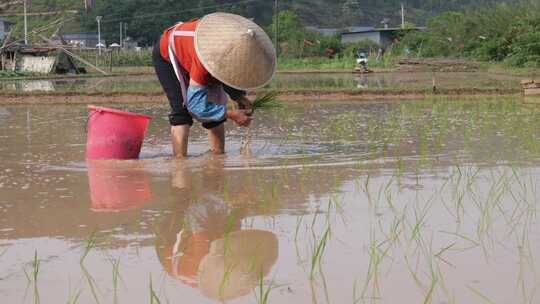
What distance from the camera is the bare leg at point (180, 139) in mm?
5895

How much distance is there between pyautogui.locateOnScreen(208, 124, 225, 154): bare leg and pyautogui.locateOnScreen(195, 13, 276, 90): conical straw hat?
0.80m

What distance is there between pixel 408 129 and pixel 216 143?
7.36ft

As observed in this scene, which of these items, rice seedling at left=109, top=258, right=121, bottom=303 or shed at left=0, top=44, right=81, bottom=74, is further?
shed at left=0, top=44, right=81, bottom=74

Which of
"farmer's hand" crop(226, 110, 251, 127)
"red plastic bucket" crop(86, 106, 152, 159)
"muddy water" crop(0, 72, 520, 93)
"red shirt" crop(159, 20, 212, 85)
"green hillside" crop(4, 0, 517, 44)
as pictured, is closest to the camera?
"red shirt" crop(159, 20, 212, 85)

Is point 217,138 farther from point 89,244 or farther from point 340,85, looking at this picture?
point 340,85

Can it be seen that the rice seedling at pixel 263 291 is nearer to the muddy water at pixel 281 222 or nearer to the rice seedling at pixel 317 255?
the muddy water at pixel 281 222

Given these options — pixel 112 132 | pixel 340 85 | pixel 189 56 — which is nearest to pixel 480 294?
pixel 189 56

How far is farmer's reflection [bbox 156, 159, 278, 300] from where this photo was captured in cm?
282

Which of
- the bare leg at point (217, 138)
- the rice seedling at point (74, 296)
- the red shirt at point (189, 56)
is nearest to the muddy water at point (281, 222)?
the rice seedling at point (74, 296)

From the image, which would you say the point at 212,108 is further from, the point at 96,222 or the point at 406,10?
the point at 406,10

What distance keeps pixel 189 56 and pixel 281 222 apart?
86.0 inches

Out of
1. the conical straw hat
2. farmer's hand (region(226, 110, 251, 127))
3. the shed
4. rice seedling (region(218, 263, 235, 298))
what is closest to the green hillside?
the shed

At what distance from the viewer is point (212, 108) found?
5.56 m

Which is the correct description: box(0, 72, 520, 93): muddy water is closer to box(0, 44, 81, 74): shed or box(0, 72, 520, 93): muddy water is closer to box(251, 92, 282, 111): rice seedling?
box(251, 92, 282, 111): rice seedling
